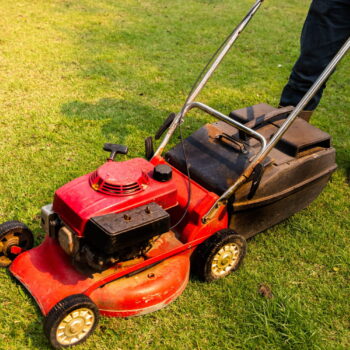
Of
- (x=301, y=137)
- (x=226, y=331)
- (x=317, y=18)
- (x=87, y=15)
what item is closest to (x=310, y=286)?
(x=226, y=331)

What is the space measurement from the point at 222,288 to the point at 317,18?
201cm

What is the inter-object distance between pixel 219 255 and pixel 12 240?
3.61ft

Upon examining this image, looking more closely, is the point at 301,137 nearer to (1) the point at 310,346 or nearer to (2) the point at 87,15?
(1) the point at 310,346

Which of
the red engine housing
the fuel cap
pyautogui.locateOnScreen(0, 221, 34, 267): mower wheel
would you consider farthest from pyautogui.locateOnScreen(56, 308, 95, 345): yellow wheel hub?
the fuel cap

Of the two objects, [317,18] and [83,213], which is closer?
[83,213]

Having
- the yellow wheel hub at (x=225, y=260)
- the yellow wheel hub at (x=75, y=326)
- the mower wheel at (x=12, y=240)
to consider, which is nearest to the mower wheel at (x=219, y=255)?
the yellow wheel hub at (x=225, y=260)

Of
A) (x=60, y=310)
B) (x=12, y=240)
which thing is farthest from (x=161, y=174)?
(x=12, y=240)

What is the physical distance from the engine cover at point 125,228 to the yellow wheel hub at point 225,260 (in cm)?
49

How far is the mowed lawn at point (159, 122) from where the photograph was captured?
2209 mm

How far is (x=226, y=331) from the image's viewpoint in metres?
2.21

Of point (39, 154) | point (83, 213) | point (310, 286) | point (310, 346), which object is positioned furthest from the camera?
point (39, 154)

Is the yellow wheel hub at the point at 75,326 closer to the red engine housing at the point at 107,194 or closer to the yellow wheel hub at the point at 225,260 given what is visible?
the red engine housing at the point at 107,194

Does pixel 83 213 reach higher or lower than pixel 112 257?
higher

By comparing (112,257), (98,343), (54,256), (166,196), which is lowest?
(98,343)
